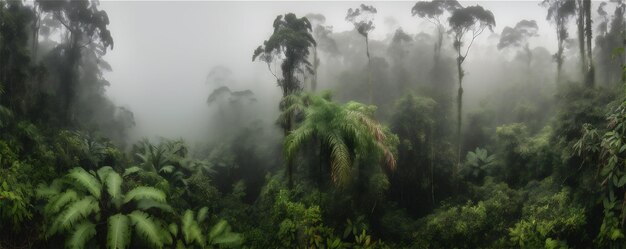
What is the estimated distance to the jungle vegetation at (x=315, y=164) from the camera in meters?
7.54

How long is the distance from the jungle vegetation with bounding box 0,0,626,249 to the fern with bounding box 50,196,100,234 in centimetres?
3

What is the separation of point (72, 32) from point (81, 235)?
33.0 ft

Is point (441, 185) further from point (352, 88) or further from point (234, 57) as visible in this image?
point (234, 57)

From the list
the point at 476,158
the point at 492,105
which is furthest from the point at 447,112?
the point at 492,105

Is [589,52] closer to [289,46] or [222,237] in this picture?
[289,46]

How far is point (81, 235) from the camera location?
23.1 ft

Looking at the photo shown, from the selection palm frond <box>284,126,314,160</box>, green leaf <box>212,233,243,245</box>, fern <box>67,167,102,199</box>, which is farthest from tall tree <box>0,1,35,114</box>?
palm frond <box>284,126,314,160</box>

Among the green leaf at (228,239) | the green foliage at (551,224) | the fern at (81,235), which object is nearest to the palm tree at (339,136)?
the green leaf at (228,239)

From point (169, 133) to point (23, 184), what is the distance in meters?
15.5

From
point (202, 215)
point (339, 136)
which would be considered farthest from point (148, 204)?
point (339, 136)

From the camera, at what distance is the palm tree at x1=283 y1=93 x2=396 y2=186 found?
319 inches

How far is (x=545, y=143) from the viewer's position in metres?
11.1

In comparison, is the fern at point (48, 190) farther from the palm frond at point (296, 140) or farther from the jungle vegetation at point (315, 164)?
the palm frond at point (296, 140)

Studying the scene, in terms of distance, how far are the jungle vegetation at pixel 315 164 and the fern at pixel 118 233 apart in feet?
0.08
